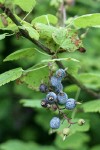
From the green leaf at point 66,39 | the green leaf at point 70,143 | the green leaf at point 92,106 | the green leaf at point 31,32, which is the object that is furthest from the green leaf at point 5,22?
the green leaf at point 70,143

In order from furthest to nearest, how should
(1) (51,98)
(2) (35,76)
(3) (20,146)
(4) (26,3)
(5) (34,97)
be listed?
(5) (34,97) < (3) (20,146) < (2) (35,76) < (4) (26,3) < (1) (51,98)

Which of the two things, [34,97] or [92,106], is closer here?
[92,106]

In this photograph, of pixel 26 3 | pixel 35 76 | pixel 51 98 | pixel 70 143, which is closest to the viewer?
pixel 51 98

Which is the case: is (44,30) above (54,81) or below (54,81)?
above

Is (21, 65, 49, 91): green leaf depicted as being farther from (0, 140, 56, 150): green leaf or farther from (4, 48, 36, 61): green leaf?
(0, 140, 56, 150): green leaf

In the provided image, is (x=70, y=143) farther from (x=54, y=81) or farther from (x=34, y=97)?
(x=54, y=81)

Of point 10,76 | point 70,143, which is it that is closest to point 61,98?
point 10,76

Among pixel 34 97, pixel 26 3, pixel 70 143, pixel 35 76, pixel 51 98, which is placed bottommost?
pixel 34 97
